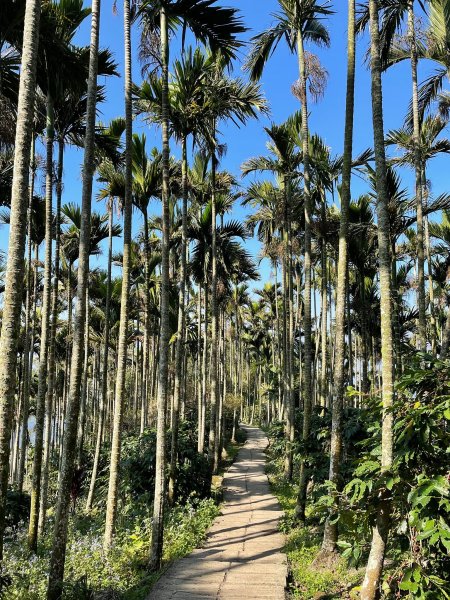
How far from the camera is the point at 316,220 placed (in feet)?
47.6

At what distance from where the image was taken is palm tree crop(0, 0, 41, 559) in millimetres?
4039

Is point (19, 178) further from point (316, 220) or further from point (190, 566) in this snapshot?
point (316, 220)

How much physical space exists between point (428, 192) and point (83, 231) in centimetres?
873

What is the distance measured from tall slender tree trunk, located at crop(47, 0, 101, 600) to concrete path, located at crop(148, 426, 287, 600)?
122 centimetres

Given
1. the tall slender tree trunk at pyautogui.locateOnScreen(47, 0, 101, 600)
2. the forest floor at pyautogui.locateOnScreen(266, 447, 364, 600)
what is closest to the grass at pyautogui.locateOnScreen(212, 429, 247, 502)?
the forest floor at pyautogui.locateOnScreen(266, 447, 364, 600)

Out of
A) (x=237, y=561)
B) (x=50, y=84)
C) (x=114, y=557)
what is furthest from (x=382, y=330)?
(x=50, y=84)

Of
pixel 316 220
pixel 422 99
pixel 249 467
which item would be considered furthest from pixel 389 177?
pixel 249 467

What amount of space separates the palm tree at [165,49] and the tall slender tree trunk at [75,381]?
1766 mm

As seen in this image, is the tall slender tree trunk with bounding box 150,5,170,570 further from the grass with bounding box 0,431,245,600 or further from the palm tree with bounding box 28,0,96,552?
the palm tree with bounding box 28,0,96,552

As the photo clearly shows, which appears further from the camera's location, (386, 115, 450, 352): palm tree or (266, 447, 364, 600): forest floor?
(386, 115, 450, 352): palm tree

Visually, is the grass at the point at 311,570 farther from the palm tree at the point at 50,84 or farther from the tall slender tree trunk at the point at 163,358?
the palm tree at the point at 50,84

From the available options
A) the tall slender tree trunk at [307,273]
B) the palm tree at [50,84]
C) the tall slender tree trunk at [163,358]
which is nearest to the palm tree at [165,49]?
the tall slender tree trunk at [163,358]

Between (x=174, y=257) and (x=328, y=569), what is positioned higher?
(x=174, y=257)

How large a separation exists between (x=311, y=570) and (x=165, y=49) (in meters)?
8.35
